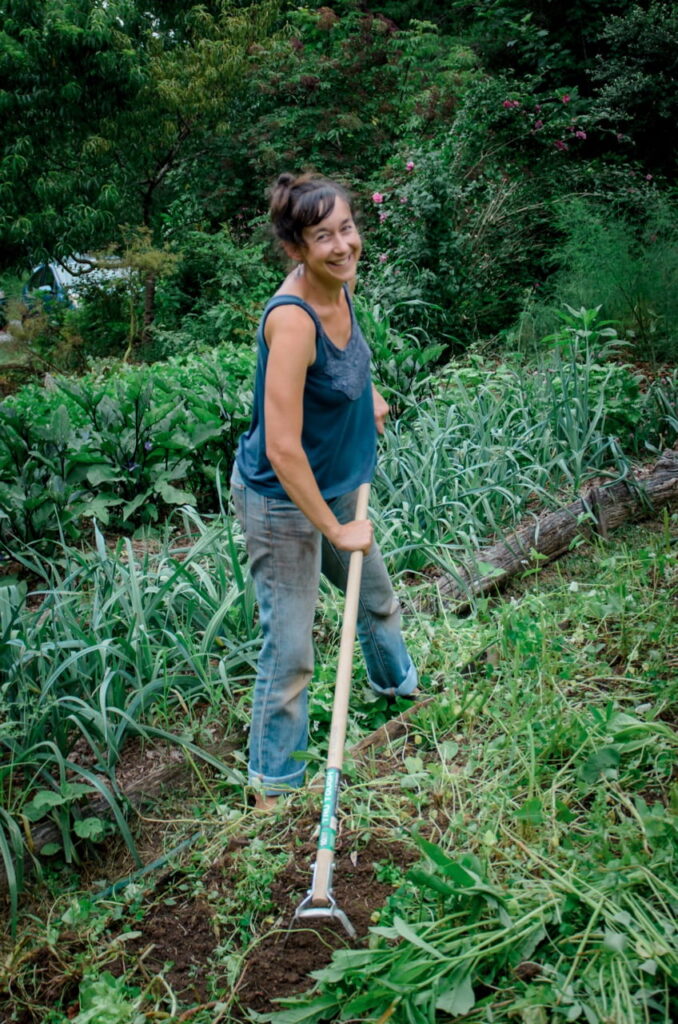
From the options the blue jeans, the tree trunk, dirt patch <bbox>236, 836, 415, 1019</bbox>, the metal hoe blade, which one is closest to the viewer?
the metal hoe blade

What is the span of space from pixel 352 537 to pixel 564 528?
1857 mm

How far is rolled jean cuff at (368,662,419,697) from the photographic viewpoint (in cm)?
285

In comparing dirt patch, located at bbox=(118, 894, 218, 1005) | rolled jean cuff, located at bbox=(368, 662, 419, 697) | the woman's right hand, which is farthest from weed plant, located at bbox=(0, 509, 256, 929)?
the woman's right hand

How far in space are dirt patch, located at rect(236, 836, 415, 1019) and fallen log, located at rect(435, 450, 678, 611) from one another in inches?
51.7

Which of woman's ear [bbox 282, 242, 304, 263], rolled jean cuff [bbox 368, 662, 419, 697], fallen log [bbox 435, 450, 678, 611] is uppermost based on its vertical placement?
woman's ear [bbox 282, 242, 304, 263]

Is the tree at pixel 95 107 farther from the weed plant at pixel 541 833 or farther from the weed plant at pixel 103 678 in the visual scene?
the weed plant at pixel 541 833


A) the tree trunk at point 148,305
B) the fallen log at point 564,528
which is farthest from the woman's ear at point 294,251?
the tree trunk at point 148,305

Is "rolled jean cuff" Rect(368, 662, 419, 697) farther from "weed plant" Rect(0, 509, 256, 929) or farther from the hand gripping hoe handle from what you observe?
the hand gripping hoe handle

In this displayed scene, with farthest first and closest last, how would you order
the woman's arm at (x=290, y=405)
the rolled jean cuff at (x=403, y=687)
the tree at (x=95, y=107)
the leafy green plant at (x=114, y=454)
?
the tree at (x=95, y=107)
the leafy green plant at (x=114, y=454)
the rolled jean cuff at (x=403, y=687)
the woman's arm at (x=290, y=405)

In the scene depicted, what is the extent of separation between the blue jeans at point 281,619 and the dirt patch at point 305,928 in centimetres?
32

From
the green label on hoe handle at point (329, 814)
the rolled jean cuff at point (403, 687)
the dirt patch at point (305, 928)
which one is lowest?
the rolled jean cuff at point (403, 687)

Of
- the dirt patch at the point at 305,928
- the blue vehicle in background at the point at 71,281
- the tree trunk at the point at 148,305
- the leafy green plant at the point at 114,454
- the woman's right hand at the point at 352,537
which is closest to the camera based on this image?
the dirt patch at the point at 305,928

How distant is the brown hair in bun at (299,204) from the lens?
2.14m

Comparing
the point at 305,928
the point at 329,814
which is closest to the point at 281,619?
the point at 329,814
